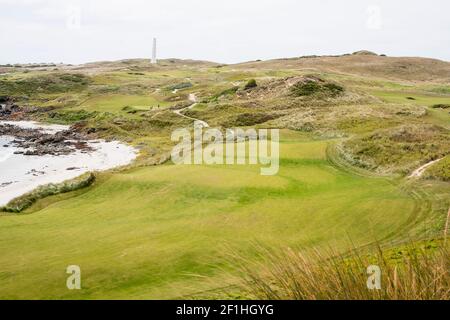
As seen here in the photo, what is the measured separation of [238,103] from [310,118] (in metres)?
18.6

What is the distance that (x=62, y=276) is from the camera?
13.0 meters

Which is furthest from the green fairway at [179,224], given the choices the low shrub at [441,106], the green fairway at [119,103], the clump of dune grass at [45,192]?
the green fairway at [119,103]

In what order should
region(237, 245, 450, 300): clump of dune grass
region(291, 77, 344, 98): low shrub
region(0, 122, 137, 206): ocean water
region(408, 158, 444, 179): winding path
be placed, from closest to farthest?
region(237, 245, 450, 300): clump of dune grass → region(408, 158, 444, 179): winding path → region(0, 122, 137, 206): ocean water → region(291, 77, 344, 98): low shrub

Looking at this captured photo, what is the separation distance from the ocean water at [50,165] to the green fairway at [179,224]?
32.8ft

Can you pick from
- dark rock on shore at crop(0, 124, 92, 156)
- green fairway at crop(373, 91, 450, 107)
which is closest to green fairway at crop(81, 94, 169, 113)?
dark rock on shore at crop(0, 124, 92, 156)

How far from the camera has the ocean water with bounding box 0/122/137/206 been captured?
108 feet

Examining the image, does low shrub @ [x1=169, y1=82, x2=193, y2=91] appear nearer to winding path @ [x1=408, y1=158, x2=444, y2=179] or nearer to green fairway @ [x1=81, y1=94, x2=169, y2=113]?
green fairway @ [x1=81, y1=94, x2=169, y2=113]

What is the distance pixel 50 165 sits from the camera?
4012 centimetres

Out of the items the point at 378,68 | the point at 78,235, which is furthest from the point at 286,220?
the point at 378,68

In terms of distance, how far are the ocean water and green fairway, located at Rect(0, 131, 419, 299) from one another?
32.8 ft

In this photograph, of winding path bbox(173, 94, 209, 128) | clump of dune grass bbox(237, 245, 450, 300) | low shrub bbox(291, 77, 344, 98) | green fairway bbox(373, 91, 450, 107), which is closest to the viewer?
clump of dune grass bbox(237, 245, 450, 300)

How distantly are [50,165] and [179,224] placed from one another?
2635 centimetres

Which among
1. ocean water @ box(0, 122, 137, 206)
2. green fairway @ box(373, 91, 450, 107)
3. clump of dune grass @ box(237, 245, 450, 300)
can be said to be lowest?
ocean water @ box(0, 122, 137, 206)

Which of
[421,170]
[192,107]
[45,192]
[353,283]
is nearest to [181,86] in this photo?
[192,107]
